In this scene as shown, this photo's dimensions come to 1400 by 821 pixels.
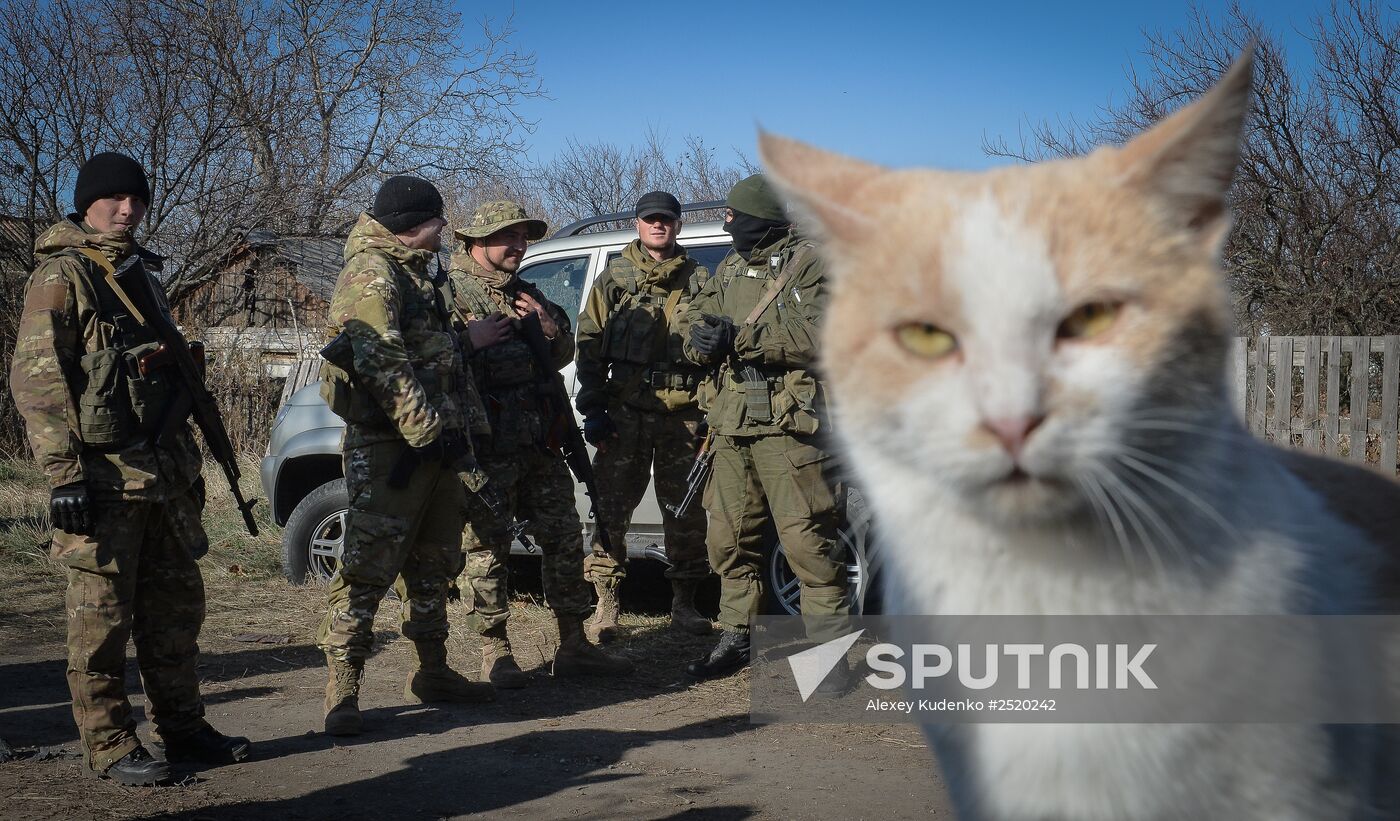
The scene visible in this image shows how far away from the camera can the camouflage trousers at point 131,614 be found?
156 inches

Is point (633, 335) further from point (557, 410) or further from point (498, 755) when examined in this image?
point (498, 755)

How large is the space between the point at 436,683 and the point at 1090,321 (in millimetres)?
4679

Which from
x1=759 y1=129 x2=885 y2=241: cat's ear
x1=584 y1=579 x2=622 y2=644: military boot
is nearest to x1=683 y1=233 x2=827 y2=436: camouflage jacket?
x1=584 y1=579 x2=622 y2=644: military boot

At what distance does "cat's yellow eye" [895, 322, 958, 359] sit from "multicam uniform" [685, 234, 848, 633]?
361 centimetres

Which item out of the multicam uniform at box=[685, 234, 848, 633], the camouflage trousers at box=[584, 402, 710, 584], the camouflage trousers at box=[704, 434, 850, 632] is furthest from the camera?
the camouflage trousers at box=[584, 402, 710, 584]

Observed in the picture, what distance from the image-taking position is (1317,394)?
893 centimetres

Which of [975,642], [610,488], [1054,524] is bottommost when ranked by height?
[610,488]

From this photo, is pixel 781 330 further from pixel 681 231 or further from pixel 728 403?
pixel 681 231

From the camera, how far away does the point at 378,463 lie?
15.4 feet

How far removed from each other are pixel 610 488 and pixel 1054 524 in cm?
510

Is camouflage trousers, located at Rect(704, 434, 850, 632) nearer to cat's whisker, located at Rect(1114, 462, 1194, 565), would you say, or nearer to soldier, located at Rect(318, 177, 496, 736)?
soldier, located at Rect(318, 177, 496, 736)

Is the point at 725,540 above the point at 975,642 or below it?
below

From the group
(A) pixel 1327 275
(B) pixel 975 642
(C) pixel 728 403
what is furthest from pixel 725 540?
(A) pixel 1327 275

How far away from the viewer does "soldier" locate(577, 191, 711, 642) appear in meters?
6.04
